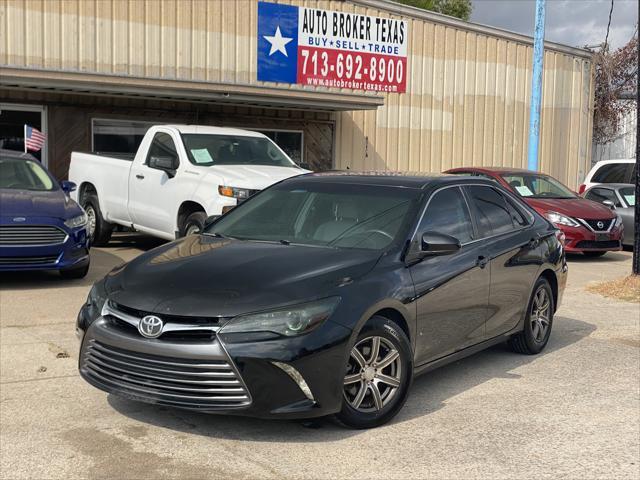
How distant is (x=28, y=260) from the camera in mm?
9422

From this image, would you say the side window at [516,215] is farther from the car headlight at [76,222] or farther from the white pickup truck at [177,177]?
the car headlight at [76,222]

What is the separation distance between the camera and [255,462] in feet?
14.4

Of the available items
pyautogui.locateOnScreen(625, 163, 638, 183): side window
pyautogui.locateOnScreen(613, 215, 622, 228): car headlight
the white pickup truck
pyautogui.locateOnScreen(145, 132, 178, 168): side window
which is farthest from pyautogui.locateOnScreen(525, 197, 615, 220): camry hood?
pyautogui.locateOnScreen(145, 132, 178, 168): side window

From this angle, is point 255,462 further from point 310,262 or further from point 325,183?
point 325,183

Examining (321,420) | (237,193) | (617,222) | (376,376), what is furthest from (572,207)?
(321,420)

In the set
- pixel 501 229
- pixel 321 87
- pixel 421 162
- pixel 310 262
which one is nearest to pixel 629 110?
pixel 421 162

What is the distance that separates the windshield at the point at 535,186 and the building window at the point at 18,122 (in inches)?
335

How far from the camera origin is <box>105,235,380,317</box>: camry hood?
4551 mm

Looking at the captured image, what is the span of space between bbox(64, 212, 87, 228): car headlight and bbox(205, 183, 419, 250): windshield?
4.02 meters

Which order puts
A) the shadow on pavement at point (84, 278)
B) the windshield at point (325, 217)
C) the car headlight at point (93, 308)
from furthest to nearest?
the shadow on pavement at point (84, 278) < the windshield at point (325, 217) < the car headlight at point (93, 308)

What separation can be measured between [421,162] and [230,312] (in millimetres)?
16146

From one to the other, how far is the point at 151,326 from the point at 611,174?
14.6 m

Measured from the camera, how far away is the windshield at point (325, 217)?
18.2ft

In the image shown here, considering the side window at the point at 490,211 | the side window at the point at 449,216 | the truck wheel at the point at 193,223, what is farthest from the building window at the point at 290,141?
the side window at the point at 449,216
